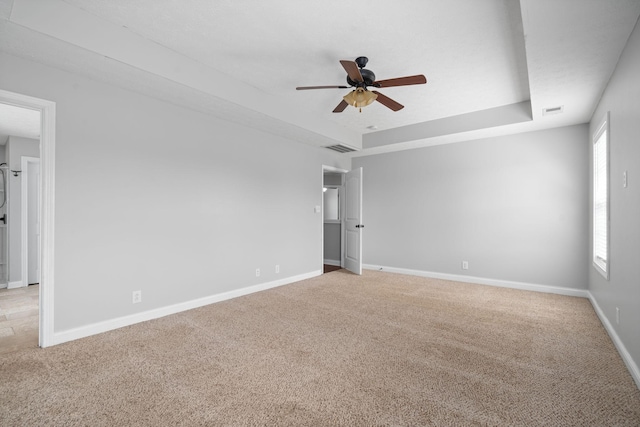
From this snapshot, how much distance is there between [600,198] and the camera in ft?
11.7

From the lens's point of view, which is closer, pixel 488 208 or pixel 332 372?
pixel 332 372

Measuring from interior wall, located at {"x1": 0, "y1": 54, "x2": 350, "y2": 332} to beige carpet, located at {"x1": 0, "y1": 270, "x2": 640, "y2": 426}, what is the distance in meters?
0.43

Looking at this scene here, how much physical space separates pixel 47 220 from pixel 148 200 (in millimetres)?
852

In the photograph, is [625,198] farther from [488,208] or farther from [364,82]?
[488,208]

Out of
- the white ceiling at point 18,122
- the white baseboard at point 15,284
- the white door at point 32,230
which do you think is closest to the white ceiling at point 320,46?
the white ceiling at point 18,122

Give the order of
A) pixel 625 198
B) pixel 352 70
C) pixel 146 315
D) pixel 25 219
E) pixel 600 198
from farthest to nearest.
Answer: pixel 25 219 < pixel 600 198 < pixel 146 315 < pixel 352 70 < pixel 625 198

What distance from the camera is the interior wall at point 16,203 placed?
4.79 metres

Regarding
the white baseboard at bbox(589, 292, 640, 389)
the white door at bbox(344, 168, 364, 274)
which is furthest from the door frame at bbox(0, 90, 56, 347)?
the white baseboard at bbox(589, 292, 640, 389)

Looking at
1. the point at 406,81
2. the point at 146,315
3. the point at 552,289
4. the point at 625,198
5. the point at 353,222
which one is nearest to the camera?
the point at 625,198

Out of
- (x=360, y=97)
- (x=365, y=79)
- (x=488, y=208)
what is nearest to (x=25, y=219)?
(x=360, y=97)

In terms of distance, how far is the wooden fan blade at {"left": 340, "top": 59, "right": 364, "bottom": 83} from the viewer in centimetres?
246

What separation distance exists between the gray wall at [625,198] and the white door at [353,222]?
342cm

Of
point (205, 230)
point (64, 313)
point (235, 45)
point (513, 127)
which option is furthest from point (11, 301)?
point (513, 127)

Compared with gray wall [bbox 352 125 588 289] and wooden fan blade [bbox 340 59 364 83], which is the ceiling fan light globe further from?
gray wall [bbox 352 125 588 289]
